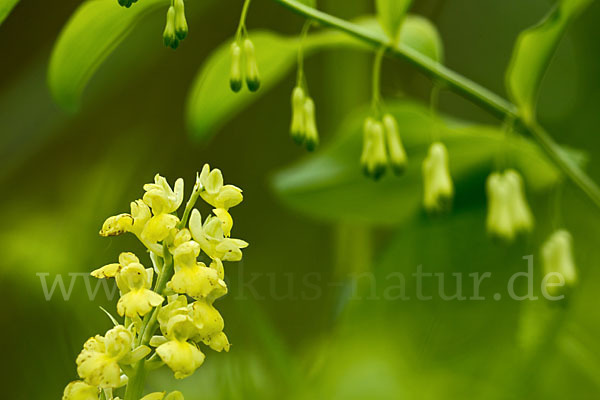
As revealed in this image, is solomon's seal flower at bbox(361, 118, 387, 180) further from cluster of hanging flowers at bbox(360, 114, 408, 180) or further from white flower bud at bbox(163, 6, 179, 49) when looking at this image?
white flower bud at bbox(163, 6, 179, 49)

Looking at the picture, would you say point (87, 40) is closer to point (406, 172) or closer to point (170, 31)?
point (170, 31)

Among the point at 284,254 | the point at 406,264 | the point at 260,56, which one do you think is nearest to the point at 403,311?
the point at 406,264

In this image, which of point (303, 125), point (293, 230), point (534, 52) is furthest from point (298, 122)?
point (293, 230)

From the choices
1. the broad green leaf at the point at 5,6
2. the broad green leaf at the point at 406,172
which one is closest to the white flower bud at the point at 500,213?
the broad green leaf at the point at 406,172

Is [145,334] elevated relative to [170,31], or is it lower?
Answer: lower

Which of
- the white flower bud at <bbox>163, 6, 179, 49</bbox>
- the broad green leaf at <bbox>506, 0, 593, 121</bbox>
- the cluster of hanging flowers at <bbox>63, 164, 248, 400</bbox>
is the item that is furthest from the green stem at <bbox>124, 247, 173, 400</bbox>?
the broad green leaf at <bbox>506, 0, 593, 121</bbox>
